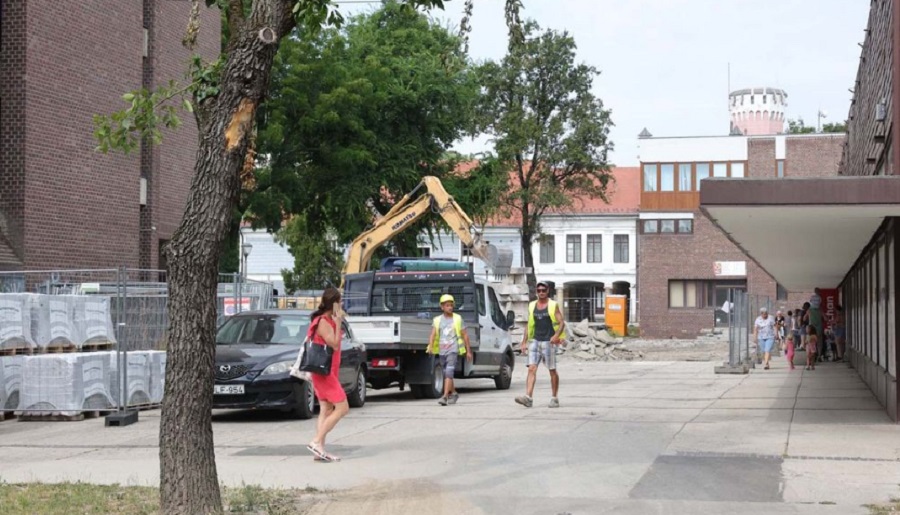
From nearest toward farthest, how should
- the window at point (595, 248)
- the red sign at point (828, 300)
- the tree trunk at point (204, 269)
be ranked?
1. the tree trunk at point (204, 269)
2. the red sign at point (828, 300)
3. the window at point (595, 248)

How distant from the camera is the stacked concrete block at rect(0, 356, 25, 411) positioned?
56.4 feet

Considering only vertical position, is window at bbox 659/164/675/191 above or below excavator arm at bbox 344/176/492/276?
above

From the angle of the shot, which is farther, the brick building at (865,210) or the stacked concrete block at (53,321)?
the stacked concrete block at (53,321)

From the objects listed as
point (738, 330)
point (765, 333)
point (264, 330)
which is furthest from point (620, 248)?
point (264, 330)

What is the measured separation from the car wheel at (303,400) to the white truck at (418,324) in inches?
152

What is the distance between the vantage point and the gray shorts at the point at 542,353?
18.5 m

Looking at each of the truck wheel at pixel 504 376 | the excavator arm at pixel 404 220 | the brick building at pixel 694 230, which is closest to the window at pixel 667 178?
the brick building at pixel 694 230

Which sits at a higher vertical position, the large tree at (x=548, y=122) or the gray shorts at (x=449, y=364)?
the large tree at (x=548, y=122)

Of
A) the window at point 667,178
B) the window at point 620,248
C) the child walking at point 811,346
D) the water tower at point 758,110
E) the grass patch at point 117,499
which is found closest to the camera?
the grass patch at point 117,499

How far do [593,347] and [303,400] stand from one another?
31049mm

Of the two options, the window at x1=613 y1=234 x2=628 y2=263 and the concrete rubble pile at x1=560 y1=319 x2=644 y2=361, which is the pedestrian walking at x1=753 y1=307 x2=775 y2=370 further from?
the window at x1=613 y1=234 x2=628 y2=263

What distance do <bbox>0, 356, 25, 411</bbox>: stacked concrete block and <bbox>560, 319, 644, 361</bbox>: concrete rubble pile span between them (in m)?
29.8

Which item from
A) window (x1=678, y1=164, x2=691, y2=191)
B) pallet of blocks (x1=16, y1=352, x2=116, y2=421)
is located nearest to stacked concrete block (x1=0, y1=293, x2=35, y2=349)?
pallet of blocks (x1=16, y1=352, x2=116, y2=421)

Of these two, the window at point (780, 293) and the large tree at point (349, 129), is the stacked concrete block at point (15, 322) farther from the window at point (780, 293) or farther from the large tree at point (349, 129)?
the window at point (780, 293)
